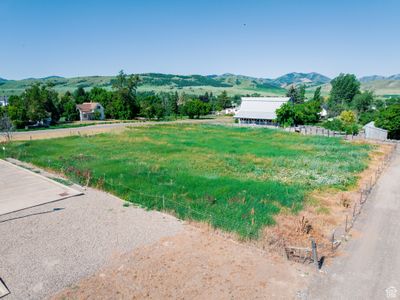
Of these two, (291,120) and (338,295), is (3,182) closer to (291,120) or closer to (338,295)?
(338,295)

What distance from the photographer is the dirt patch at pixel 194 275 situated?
909 cm

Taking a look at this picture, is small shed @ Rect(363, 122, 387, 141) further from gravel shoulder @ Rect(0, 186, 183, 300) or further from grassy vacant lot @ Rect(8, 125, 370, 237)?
gravel shoulder @ Rect(0, 186, 183, 300)

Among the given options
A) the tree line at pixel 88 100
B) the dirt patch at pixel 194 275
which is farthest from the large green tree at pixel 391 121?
the tree line at pixel 88 100

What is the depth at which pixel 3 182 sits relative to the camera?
20391mm

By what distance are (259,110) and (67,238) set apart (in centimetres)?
5553

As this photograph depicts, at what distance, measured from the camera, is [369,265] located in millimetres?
10578

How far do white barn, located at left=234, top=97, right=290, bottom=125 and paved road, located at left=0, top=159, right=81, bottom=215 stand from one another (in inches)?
1794

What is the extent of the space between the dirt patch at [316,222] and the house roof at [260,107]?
40.8 meters

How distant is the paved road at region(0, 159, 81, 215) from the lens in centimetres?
1661

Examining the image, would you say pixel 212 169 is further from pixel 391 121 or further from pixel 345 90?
pixel 345 90

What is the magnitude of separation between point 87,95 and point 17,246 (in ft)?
279

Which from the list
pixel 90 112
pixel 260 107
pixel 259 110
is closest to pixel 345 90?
pixel 260 107

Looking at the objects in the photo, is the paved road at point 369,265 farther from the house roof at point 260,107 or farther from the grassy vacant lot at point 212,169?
the house roof at point 260,107

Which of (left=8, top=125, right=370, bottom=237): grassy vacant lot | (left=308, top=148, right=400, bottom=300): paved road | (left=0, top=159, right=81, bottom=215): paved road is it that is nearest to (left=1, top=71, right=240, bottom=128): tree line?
(left=8, top=125, right=370, bottom=237): grassy vacant lot
